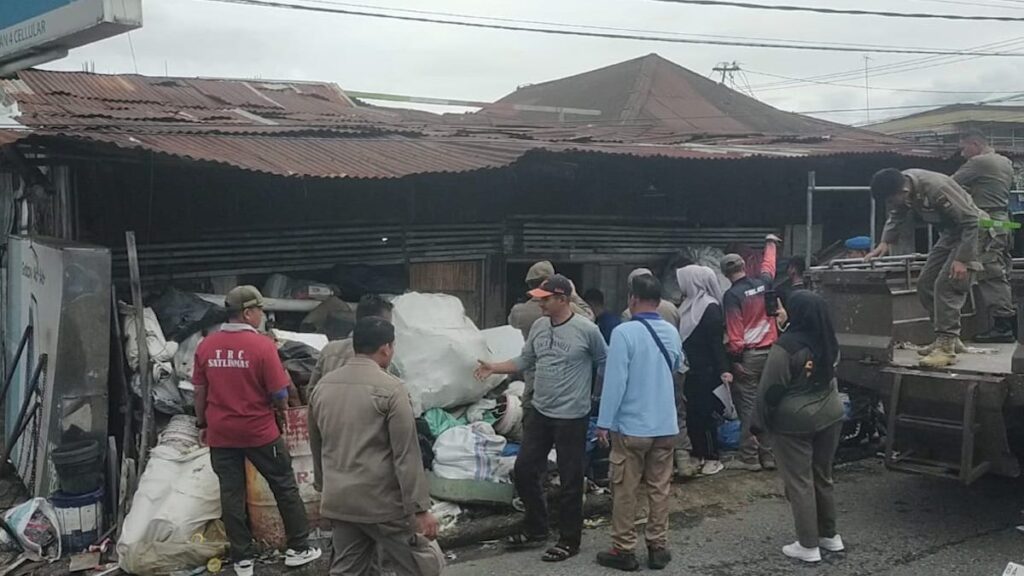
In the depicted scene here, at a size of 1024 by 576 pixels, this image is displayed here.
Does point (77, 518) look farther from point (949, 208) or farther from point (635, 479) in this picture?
point (949, 208)

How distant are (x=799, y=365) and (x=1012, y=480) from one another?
3082 millimetres

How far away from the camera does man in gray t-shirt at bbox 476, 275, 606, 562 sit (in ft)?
18.9

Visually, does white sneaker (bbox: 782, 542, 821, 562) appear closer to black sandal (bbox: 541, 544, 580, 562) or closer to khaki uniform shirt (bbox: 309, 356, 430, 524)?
black sandal (bbox: 541, 544, 580, 562)

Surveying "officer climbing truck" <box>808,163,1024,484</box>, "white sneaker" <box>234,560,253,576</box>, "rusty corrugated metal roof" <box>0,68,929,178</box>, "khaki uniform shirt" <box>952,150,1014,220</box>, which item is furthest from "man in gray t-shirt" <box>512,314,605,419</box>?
"khaki uniform shirt" <box>952,150,1014,220</box>

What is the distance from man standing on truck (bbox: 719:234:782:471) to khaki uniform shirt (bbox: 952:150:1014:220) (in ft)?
6.01

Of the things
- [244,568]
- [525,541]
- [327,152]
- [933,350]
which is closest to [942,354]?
[933,350]

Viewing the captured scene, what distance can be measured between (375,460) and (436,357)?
9.22ft

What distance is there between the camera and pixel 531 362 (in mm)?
6062

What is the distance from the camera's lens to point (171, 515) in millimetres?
5633

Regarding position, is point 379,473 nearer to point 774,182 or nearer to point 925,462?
point 925,462

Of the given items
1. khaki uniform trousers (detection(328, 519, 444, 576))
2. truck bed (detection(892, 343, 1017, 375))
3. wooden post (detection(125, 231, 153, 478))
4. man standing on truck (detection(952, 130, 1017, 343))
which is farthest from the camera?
man standing on truck (detection(952, 130, 1017, 343))

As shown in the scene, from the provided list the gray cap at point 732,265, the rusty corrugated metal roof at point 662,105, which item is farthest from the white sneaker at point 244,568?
the rusty corrugated metal roof at point 662,105

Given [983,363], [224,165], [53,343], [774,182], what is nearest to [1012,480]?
[983,363]

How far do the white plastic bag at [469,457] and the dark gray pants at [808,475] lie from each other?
79.1 inches
